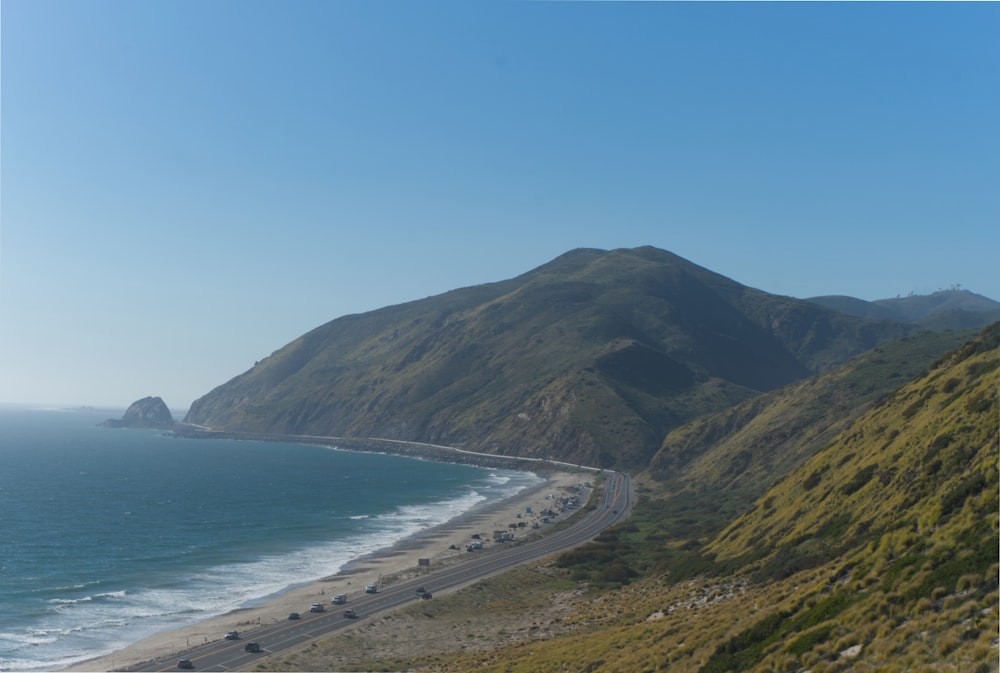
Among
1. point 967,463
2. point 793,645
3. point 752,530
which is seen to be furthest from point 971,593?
point 752,530

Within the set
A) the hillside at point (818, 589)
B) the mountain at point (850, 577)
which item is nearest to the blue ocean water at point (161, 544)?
the hillside at point (818, 589)

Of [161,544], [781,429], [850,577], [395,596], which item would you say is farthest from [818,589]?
[781,429]

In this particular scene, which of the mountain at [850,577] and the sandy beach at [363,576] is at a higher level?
the mountain at [850,577]

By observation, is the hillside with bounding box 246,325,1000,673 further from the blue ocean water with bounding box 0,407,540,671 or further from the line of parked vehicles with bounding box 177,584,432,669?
the blue ocean water with bounding box 0,407,540,671

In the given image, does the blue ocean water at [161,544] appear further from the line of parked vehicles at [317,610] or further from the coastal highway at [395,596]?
the coastal highway at [395,596]

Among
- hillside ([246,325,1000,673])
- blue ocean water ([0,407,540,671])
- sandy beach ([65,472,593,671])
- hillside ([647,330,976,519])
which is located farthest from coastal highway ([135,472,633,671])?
hillside ([647,330,976,519])

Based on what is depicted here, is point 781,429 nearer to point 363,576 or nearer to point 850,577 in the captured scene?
point 363,576
